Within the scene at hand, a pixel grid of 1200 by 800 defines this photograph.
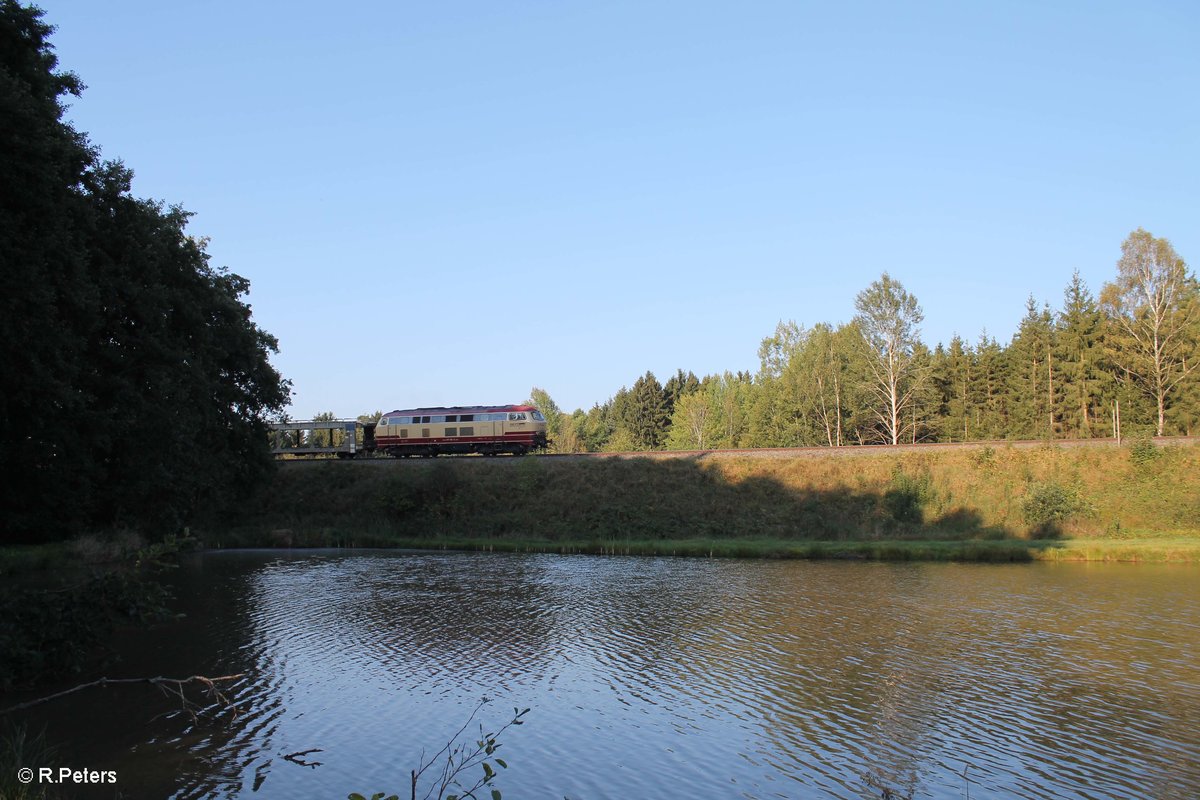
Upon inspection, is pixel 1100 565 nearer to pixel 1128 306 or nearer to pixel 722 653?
pixel 722 653

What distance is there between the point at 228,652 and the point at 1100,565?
29378mm

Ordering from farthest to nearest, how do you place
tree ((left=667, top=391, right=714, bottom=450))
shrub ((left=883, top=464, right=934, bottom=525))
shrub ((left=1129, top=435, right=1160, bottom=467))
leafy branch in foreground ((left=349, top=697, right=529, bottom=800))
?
tree ((left=667, top=391, right=714, bottom=450)) < shrub ((left=883, top=464, right=934, bottom=525)) < shrub ((left=1129, top=435, right=1160, bottom=467)) < leafy branch in foreground ((left=349, top=697, right=529, bottom=800))

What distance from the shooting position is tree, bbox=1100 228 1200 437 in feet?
186

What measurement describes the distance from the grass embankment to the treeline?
32.9 ft

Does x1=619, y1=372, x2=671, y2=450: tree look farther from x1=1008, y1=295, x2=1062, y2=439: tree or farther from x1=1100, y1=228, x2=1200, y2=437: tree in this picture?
x1=1100, y1=228, x2=1200, y2=437: tree

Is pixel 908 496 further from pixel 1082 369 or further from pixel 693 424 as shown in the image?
pixel 693 424

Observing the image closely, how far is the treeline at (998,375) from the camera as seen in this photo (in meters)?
57.6

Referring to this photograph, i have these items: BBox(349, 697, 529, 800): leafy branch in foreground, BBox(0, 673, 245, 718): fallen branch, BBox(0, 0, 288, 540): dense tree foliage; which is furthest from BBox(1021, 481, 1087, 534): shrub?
BBox(0, 0, 288, 540): dense tree foliage

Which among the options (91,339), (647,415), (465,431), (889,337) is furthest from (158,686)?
(647,415)

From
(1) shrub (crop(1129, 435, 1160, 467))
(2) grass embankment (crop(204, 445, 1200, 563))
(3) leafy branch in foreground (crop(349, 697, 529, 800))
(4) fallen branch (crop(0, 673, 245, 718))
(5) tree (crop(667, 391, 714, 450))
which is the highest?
(5) tree (crop(667, 391, 714, 450))

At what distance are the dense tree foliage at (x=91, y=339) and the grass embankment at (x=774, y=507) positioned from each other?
737cm

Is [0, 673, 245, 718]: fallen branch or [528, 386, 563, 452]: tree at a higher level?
[528, 386, 563, 452]: tree

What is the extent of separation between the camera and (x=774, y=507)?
41656mm

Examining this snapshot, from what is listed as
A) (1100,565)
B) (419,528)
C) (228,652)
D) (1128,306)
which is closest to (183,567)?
(419,528)
